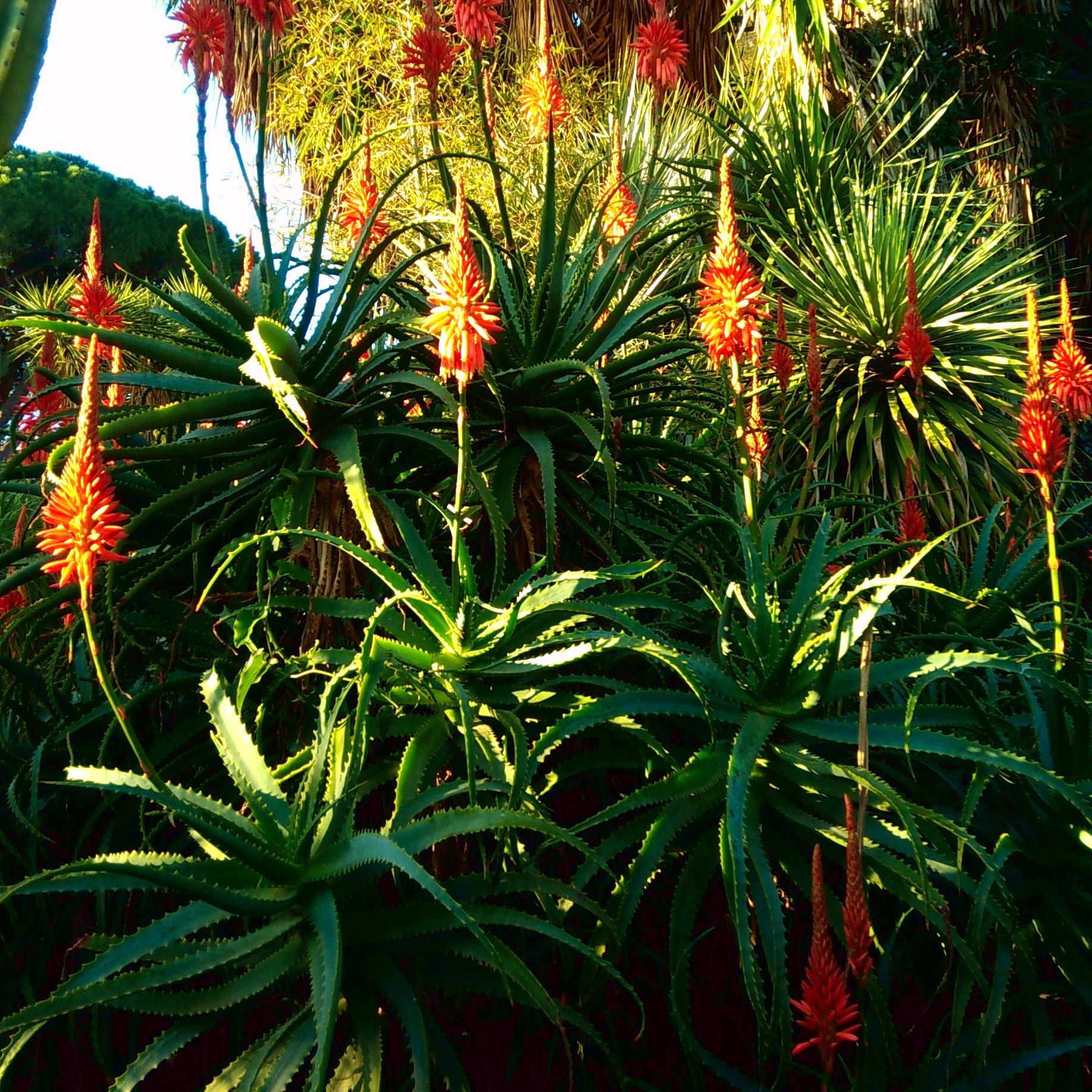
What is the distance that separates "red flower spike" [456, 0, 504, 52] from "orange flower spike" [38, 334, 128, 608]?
1049mm

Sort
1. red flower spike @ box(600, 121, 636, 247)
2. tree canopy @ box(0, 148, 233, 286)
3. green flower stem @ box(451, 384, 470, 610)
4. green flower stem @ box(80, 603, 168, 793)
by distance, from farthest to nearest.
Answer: tree canopy @ box(0, 148, 233, 286) → red flower spike @ box(600, 121, 636, 247) → green flower stem @ box(451, 384, 470, 610) → green flower stem @ box(80, 603, 168, 793)

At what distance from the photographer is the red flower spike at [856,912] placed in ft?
2.85

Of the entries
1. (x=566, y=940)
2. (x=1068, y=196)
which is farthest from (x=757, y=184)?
(x=566, y=940)

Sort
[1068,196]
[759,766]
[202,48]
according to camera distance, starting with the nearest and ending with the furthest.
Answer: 1. [759,766]
2. [202,48]
3. [1068,196]

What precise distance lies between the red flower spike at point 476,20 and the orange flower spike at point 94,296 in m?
0.67

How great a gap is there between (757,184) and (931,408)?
148 centimetres

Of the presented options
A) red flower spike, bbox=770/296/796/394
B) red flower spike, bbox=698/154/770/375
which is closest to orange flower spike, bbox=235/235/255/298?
red flower spike, bbox=698/154/770/375

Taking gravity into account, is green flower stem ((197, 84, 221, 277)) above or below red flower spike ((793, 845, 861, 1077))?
above

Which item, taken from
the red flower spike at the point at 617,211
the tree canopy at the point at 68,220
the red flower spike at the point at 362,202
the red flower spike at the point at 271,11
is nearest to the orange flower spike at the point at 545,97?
the red flower spike at the point at 617,211

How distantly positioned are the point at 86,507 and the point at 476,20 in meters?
1.21

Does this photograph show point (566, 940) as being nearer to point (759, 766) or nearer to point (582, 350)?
point (759, 766)

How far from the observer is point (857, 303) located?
4543 millimetres

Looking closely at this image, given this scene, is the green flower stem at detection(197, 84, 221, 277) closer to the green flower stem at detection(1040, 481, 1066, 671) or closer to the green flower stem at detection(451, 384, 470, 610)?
the green flower stem at detection(451, 384, 470, 610)

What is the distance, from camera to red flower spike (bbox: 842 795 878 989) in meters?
0.87
